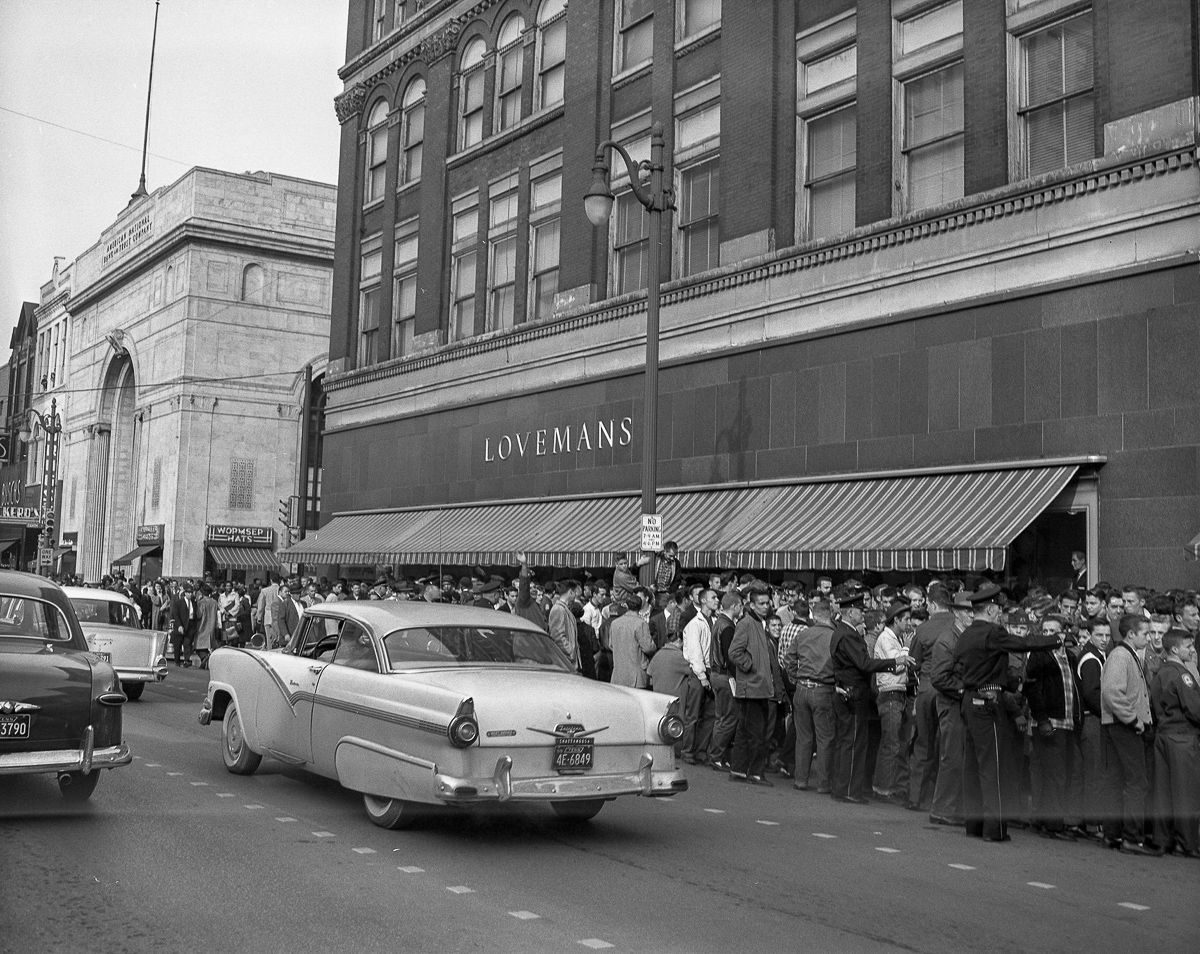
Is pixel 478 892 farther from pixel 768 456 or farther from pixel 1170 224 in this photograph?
pixel 768 456

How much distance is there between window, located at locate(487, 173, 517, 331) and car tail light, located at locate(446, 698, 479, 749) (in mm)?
20383

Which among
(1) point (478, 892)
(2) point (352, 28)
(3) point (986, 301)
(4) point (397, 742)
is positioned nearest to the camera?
(1) point (478, 892)

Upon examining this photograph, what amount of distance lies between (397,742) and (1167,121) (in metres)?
12.3

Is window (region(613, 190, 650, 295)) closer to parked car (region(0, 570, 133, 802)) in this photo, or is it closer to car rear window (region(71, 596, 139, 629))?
car rear window (region(71, 596, 139, 629))

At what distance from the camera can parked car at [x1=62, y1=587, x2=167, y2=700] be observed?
1791 centimetres

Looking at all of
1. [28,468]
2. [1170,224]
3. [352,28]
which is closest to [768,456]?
[1170,224]

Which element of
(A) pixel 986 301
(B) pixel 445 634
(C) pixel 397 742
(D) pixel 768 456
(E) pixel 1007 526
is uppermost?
(A) pixel 986 301

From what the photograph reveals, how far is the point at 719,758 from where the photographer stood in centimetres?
1362

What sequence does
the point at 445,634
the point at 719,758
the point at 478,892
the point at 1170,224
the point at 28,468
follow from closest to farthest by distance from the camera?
the point at 478,892 < the point at 445,634 < the point at 719,758 < the point at 1170,224 < the point at 28,468

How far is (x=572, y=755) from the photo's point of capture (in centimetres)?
871

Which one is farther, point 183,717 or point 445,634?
point 183,717

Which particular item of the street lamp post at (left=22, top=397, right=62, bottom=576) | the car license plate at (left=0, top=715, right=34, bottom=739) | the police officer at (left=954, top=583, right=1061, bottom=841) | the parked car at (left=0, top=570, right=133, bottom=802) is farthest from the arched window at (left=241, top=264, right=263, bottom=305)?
the police officer at (left=954, top=583, right=1061, bottom=841)

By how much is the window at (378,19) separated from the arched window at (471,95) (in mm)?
4820

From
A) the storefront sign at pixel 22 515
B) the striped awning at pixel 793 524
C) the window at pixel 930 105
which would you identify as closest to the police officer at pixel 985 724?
the striped awning at pixel 793 524
